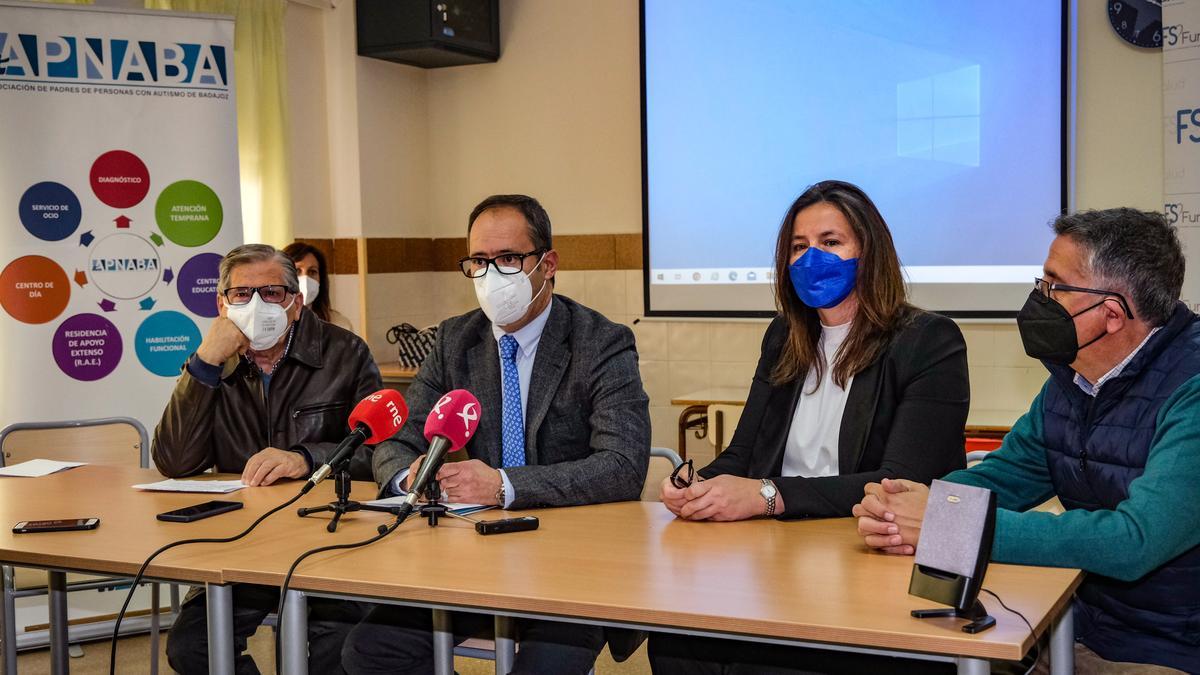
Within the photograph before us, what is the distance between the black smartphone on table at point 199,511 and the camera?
2521 mm

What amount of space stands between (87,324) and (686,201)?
2.97 meters

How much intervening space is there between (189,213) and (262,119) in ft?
4.28

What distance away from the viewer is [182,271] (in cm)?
438

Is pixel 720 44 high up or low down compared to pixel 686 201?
up

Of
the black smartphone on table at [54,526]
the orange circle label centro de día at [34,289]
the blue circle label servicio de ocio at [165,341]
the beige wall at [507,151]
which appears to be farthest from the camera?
the beige wall at [507,151]

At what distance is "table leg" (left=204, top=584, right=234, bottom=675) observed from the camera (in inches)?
82.7

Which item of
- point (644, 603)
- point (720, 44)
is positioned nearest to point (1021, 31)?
point (720, 44)

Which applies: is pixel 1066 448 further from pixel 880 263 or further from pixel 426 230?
pixel 426 230

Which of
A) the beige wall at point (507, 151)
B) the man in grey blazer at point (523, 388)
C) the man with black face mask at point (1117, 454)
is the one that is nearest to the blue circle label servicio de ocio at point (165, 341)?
the beige wall at point (507, 151)

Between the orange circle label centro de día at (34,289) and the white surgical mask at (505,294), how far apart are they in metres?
2.14

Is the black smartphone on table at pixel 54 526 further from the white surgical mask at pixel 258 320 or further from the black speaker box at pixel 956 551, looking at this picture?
the black speaker box at pixel 956 551

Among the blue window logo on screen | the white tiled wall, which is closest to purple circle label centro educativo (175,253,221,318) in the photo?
the white tiled wall

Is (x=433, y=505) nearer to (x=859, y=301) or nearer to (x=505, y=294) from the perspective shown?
(x=505, y=294)

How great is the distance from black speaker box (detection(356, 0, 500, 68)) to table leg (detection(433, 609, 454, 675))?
4.01 meters
